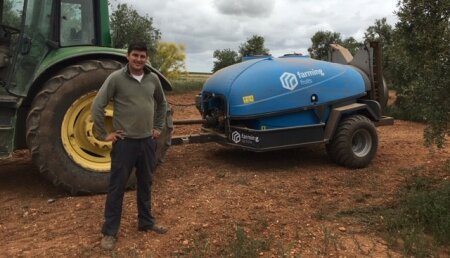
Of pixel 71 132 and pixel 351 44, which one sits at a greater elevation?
pixel 351 44

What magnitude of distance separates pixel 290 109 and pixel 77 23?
111 inches

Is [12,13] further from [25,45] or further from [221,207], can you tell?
[221,207]

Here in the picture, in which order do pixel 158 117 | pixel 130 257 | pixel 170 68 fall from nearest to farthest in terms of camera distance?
pixel 130 257 → pixel 158 117 → pixel 170 68

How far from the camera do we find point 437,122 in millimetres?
4738

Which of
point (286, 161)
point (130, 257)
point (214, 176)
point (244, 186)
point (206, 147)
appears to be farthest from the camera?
point (206, 147)

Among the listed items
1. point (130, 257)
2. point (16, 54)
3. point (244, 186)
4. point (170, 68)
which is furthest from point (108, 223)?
point (170, 68)

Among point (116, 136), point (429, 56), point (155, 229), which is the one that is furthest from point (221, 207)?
point (429, 56)

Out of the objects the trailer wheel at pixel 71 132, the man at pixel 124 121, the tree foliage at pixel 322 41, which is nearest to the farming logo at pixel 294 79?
the trailer wheel at pixel 71 132

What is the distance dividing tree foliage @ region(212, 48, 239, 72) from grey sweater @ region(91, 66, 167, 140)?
1687 cm

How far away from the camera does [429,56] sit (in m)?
4.65

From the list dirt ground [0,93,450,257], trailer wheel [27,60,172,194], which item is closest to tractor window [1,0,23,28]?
trailer wheel [27,60,172,194]

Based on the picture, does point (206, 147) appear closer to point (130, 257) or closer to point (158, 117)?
point (158, 117)

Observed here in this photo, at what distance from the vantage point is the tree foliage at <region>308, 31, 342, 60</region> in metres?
16.7

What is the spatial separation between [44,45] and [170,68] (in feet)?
90.2
